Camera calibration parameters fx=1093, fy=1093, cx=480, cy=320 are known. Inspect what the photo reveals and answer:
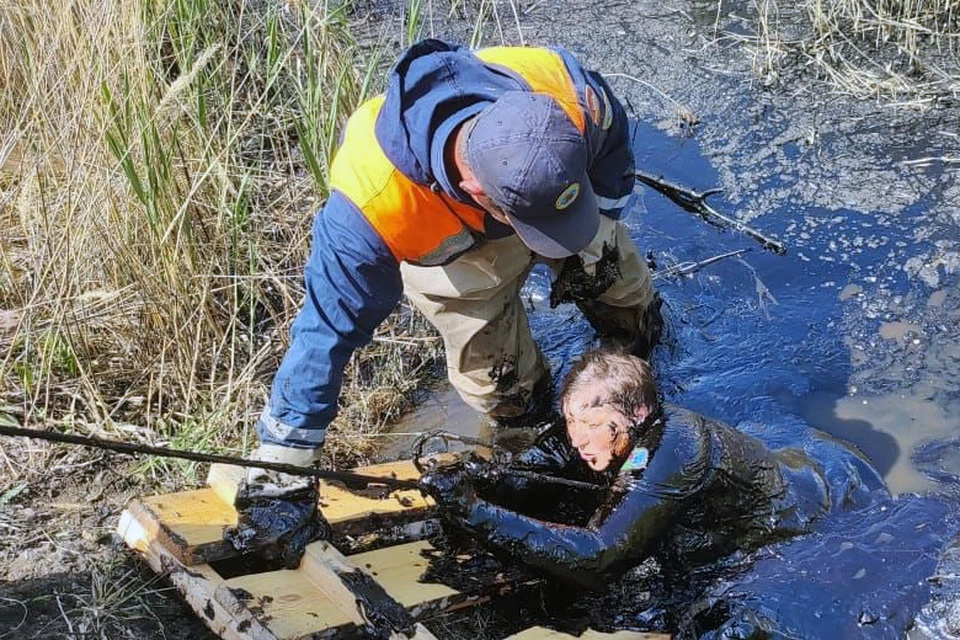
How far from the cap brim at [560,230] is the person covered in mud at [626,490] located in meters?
0.46

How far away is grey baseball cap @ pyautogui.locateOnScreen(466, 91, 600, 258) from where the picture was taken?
2562 mm

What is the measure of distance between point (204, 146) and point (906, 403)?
2.76 m

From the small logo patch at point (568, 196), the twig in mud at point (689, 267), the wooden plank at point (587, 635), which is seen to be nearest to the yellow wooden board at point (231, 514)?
the wooden plank at point (587, 635)

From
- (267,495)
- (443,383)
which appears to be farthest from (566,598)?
(443,383)

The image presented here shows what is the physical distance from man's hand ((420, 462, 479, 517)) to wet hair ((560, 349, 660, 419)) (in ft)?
1.36

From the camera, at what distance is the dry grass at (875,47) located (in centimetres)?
544

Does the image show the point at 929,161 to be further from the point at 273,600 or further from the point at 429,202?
the point at 273,600

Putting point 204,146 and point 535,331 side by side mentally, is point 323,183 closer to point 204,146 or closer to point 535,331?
point 204,146

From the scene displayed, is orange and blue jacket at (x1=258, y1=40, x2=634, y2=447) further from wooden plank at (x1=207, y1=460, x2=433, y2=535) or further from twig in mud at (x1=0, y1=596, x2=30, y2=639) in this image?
twig in mud at (x1=0, y1=596, x2=30, y2=639)

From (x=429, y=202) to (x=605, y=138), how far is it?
0.71 meters

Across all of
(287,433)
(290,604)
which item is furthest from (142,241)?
(290,604)

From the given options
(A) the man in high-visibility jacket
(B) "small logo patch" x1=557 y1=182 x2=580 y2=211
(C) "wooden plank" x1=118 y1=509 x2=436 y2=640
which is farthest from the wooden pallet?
(B) "small logo patch" x1=557 y1=182 x2=580 y2=211

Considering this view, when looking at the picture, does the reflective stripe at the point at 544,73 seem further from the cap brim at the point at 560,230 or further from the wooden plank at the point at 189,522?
the wooden plank at the point at 189,522

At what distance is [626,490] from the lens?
2.96 meters
